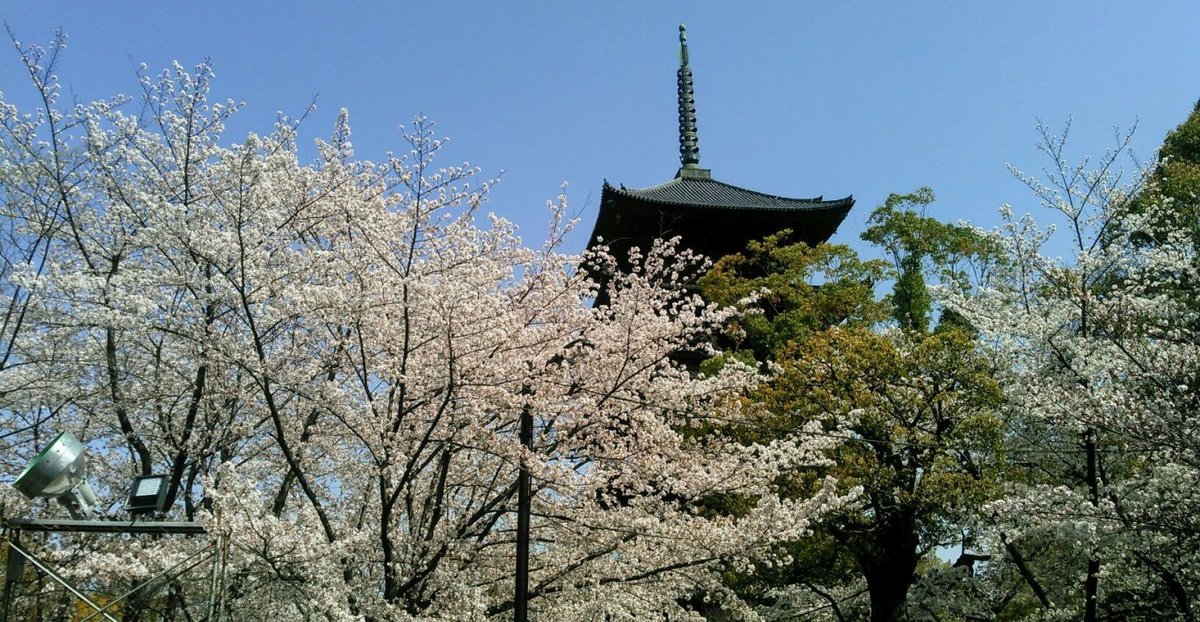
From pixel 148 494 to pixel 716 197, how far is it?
20.6 metres

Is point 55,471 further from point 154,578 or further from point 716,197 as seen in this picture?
point 716,197

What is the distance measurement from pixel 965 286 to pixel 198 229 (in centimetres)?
1261

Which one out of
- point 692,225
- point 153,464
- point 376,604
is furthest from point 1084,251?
point 692,225

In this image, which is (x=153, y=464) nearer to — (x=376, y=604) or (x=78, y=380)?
(x=78, y=380)

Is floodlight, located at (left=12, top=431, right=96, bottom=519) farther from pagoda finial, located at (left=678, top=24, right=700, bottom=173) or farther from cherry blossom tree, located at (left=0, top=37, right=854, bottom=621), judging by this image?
pagoda finial, located at (left=678, top=24, right=700, bottom=173)

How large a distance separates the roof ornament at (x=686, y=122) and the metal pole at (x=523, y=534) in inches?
840

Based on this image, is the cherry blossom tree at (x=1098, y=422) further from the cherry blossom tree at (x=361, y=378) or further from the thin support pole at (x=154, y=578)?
the thin support pole at (x=154, y=578)

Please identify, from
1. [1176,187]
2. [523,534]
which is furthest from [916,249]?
[523,534]

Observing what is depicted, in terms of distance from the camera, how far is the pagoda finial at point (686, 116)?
2967 centimetres

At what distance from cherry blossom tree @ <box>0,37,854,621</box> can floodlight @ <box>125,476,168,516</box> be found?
544mm

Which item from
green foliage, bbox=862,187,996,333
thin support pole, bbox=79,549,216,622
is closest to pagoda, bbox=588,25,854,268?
green foliage, bbox=862,187,996,333

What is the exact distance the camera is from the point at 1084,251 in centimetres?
1073

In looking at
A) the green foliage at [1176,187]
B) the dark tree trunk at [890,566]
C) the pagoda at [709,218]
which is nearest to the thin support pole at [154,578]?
the dark tree trunk at [890,566]

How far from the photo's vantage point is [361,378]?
8312 mm
